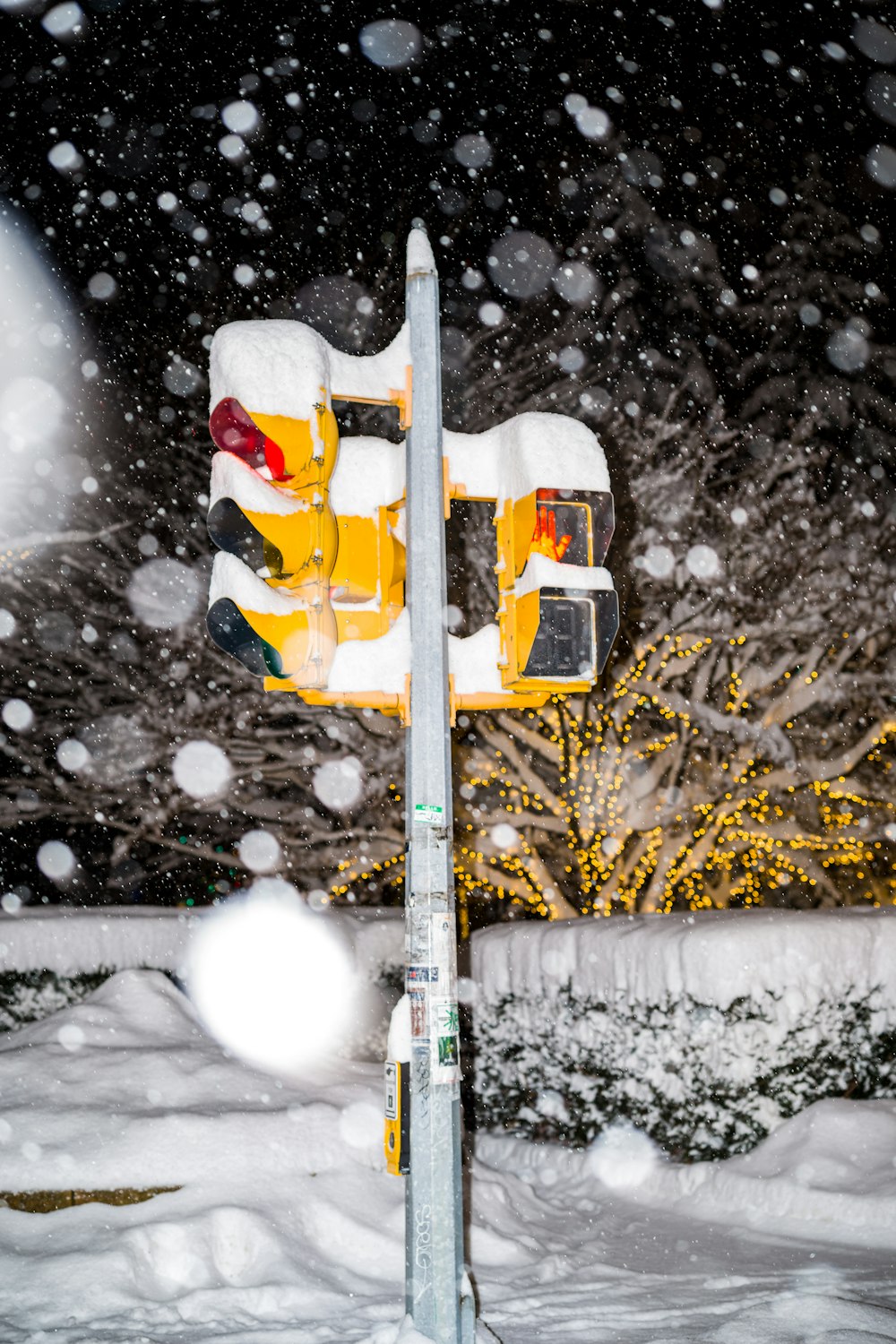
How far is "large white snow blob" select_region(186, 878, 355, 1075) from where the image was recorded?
30.2 ft

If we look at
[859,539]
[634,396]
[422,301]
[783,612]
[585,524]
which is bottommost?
[585,524]

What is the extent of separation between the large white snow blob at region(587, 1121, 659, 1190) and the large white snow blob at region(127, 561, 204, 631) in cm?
1016

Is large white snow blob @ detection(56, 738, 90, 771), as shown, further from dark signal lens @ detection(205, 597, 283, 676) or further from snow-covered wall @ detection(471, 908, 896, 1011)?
dark signal lens @ detection(205, 597, 283, 676)

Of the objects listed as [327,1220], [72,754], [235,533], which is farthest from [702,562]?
[72,754]

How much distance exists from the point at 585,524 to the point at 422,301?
115 centimetres

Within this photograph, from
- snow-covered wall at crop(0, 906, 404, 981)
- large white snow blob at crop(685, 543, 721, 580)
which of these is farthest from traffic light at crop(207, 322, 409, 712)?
large white snow blob at crop(685, 543, 721, 580)

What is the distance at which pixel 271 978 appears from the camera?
970 cm

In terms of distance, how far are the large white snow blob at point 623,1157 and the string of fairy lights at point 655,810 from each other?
4.38 metres

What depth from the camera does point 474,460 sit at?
4402 mm

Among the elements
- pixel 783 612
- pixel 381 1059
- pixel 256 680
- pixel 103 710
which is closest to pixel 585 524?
pixel 381 1059

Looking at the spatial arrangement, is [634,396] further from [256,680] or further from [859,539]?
[256,680]

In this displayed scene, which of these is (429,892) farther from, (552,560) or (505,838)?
(505,838)

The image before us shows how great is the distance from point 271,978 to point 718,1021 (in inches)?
165

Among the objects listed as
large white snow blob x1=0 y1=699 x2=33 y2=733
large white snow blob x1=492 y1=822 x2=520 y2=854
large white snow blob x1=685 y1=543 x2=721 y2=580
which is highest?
large white snow blob x1=685 y1=543 x2=721 y2=580
